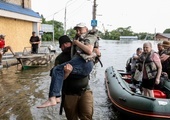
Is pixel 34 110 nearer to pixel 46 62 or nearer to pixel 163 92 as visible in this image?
pixel 163 92

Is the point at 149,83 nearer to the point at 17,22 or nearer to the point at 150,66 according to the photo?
the point at 150,66

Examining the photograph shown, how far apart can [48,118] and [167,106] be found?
2732mm

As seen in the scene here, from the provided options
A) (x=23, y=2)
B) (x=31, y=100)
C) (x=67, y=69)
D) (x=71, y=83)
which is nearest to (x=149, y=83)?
(x=71, y=83)

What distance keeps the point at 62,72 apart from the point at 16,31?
17685 millimetres

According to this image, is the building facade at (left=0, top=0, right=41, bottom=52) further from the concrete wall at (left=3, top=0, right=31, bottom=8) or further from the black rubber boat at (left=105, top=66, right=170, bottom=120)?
the black rubber boat at (left=105, top=66, right=170, bottom=120)

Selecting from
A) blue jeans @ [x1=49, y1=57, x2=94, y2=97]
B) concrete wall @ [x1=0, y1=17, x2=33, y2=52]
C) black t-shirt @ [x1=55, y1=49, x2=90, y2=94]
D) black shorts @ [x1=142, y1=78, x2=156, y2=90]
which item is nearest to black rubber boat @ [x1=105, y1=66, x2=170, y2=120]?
black shorts @ [x1=142, y1=78, x2=156, y2=90]

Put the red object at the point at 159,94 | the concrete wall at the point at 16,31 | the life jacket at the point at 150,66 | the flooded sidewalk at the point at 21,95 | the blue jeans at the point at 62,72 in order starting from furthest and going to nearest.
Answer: the concrete wall at the point at 16,31
the red object at the point at 159,94
the flooded sidewalk at the point at 21,95
the life jacket at the point at 150,66
the blue jeans at the point at 62,72

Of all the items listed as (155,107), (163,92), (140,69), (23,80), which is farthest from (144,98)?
(23,80)

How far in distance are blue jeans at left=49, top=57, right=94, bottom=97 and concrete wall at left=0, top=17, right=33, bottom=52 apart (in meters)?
15.5

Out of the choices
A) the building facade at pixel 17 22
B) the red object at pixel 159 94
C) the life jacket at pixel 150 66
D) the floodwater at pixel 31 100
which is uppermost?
the building facade at pixel 17 22

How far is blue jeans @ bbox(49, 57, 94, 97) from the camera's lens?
3.90 meters

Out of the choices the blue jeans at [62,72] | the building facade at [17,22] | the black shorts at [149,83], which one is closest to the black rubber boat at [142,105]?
the black shorts at [149,83]

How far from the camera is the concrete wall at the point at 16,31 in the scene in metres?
19.1

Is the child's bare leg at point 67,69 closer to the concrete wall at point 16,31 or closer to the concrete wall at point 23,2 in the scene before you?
the concrete wall at point 16,31
